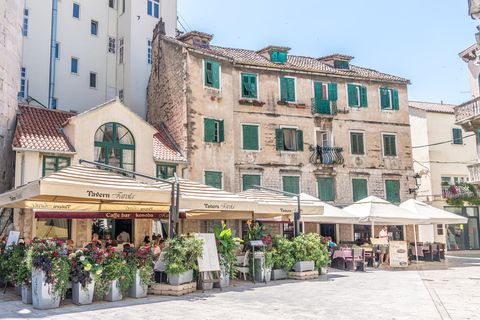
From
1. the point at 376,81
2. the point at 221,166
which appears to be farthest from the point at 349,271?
the point at 376,81

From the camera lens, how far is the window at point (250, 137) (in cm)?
2558

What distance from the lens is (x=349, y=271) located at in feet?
62.2

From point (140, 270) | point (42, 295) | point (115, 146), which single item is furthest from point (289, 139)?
point (42, 295)

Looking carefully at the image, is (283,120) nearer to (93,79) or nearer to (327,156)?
(327,156)

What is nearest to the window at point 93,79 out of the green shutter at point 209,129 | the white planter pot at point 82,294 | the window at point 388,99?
the green shutter at point 209,129

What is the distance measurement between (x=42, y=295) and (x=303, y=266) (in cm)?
833

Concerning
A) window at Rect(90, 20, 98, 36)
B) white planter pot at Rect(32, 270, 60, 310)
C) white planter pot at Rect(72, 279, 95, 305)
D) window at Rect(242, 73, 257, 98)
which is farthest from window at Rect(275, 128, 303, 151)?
white planter pot at Rect(32, 270, 60, 310)

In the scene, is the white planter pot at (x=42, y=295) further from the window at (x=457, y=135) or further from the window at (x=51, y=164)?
the window at (x=457, y=135)

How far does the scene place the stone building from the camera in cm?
2422

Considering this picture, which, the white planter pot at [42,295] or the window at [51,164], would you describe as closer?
the white planter pot at [42,295]

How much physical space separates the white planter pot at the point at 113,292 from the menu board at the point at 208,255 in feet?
7.00

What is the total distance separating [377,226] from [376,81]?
8.67m

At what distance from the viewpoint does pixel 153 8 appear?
30.7 meters

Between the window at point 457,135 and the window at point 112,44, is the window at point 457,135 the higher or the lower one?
the lower one
